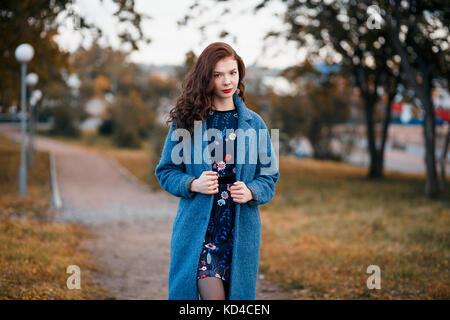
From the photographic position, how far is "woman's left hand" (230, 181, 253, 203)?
2.86 m

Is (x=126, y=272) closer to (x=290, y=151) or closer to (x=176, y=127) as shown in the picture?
(x=176, y=127)

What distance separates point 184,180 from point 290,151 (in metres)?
27.5

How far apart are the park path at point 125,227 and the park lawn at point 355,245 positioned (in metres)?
0.74

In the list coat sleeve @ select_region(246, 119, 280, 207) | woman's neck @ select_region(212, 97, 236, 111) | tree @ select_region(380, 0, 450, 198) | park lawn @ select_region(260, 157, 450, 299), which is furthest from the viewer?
tree @ select_region(380, 0, 450, 198)

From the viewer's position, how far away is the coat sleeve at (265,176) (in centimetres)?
296

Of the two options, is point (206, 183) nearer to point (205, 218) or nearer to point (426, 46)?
point (205, 218)

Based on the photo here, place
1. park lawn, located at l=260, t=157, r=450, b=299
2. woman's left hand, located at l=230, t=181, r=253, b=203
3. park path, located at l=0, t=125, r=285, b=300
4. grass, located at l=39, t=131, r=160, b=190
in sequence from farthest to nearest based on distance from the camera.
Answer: grass, located at l=39, t=131, r=160, b=190
park path, located at l=0, t=125, r=285, b=300
park lawn, located at l=260, t=157, r=450, b=299
woman's left hand, located at l=230, t=181, r=253, b=203

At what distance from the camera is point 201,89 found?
3033mm

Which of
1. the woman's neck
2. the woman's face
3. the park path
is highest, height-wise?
the woman's face

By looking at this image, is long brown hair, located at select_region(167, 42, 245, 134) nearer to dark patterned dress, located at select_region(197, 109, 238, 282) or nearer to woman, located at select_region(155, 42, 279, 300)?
woman, located at select_region(155, 42, 279, 300)

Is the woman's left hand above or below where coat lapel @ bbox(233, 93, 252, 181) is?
below

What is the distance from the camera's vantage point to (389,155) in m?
42.4

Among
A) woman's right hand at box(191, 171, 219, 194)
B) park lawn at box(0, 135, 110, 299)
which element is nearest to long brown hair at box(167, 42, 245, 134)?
woman's right hand at box(191, 171, 219, 194)
